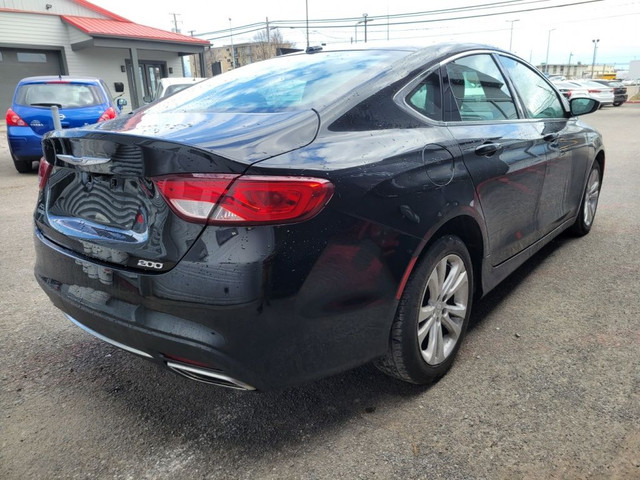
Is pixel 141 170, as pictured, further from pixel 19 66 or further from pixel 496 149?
pixel 19 66

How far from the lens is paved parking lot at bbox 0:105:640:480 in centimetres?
196

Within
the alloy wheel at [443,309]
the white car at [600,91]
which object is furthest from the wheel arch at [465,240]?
the white car at [600,91]

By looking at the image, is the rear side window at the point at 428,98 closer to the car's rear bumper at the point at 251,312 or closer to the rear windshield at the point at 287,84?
the rear windshield at the point at 287,84

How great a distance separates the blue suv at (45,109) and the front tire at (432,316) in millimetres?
7634

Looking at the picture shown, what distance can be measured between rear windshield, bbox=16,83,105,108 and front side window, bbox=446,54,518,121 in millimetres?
7826

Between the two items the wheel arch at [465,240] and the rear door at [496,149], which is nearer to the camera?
the wheel arch at [465,240]

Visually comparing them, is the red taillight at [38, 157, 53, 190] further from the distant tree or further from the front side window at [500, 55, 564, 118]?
the distant tree

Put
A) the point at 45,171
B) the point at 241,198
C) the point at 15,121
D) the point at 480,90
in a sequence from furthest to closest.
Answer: the point at 15,121
the point at 480,90
the point at 45,171
the point at 241,198

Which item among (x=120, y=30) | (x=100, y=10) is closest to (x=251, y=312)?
(x=120, y=30)

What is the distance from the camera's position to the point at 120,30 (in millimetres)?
22484

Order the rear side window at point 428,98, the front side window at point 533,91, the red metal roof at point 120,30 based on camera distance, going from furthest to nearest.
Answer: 1. the red metal roof at point 120,30
2. the front side window at point 533,91
3. the rear side window at point 428,98

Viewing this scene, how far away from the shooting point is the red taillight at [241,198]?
169 cm

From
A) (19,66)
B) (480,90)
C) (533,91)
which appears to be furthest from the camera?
(19,66)

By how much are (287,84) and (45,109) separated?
7702 mm
